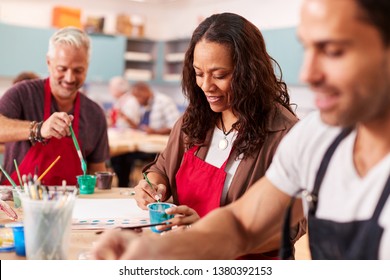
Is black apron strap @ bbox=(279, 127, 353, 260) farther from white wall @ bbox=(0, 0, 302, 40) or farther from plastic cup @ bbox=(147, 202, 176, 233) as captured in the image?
white wall @ bbox=(0, 0, 302, 40)

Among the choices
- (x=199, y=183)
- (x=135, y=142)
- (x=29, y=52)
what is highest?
(x=29, y=52)

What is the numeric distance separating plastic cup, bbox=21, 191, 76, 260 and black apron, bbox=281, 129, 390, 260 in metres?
0.61

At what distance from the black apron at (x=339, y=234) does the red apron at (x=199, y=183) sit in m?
0.66

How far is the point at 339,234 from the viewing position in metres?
1.17

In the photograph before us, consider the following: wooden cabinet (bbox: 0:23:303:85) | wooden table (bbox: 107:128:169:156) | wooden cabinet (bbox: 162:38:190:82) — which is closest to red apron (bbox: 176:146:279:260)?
wooden table (bbox: 107:128:169:156)

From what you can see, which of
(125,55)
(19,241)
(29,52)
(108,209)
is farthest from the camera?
(125,55)

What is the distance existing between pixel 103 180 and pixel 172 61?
23.0ft

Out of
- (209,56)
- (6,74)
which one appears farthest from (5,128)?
(6,74)

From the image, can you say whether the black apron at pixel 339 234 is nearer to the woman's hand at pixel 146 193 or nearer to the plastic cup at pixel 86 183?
the woman's hand at pixel 146 193

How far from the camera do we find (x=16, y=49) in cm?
789

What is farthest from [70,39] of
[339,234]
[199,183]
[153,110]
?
[153,110]

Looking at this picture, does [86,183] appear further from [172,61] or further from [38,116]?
[172,61]

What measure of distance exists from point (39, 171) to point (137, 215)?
2.60ft
